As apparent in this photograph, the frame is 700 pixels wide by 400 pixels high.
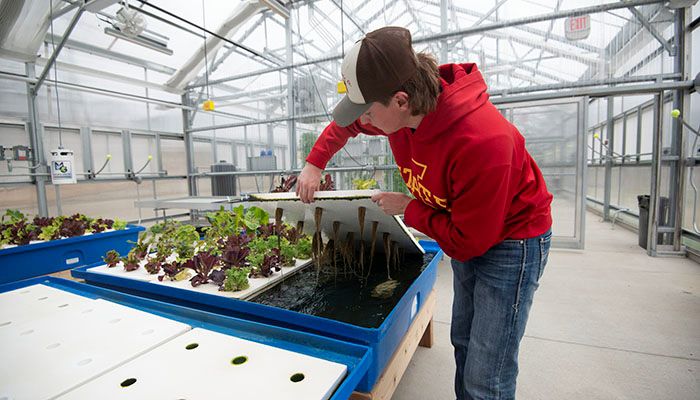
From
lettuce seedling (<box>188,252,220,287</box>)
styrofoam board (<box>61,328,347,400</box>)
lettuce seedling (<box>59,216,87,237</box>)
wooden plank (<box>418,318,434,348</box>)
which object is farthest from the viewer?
lettuce seedling (<box>59,216,87,237</box>)

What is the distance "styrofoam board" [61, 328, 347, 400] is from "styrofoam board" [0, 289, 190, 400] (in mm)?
52

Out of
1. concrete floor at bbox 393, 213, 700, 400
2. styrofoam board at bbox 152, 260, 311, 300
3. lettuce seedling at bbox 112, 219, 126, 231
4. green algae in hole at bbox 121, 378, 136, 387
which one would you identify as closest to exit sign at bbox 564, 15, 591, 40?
concrete floor at bbox 393, 213, 700, 400

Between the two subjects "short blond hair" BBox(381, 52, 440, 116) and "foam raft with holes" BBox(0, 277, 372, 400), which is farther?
"short blond hair" BBox(381, 52, 440, 116)

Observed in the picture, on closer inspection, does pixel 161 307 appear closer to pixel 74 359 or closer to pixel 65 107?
pixel 74 359

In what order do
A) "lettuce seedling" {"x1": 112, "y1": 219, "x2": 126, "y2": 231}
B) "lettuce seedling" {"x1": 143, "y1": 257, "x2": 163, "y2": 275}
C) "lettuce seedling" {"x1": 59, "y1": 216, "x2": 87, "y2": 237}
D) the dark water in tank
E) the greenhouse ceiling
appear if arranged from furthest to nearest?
the greenhouse ceiling → "lettuce seedling" {"x1": 112, "y1": 219, "x2": 126, "y2": 231} → "lettuce seedling" {"x1": 59, "y1": 216, "x2": 87, "y2": 237} → "lettuce seedling" {"x1": 143, "y1": 257, "x2": 163, "y2": 275} → the dark water in tank

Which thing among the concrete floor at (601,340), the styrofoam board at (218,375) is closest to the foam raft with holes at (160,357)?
the styrofoam board at (218,375)

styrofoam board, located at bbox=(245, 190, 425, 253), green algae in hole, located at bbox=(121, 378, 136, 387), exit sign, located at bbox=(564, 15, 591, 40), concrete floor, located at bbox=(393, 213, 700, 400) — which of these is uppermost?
exit sign, located at bbox=(564, 15, 591, 40)

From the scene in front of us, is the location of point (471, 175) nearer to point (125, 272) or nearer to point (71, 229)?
point (125, 272)

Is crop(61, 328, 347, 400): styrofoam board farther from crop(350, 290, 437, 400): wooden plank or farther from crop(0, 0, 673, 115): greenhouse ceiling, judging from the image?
crop(0, 0, 673, 115): greenhouse ceiling

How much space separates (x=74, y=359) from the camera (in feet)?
2.41

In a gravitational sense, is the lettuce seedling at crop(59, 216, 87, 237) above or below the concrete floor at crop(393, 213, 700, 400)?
above

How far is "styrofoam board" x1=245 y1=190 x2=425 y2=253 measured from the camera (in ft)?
3.89

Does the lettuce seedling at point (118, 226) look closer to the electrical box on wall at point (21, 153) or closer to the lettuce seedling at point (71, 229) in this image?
the lettuce seedling at point (71, 229)

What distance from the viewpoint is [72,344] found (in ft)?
2.62
